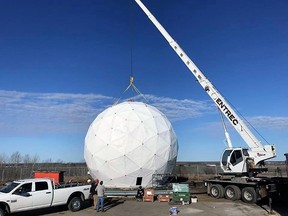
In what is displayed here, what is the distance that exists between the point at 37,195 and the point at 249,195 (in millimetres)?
12765

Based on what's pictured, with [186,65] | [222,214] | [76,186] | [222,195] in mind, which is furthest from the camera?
[186,65]

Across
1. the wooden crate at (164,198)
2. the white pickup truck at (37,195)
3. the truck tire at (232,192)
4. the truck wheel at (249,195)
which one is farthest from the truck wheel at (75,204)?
the truck wheel at (249,195)

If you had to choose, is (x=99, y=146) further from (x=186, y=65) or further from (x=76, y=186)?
(x=186, y=65)

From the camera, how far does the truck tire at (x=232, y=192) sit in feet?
66.7

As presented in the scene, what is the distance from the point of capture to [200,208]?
682 inches

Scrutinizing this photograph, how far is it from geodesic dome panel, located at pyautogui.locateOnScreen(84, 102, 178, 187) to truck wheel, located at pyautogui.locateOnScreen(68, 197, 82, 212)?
6.81 metres

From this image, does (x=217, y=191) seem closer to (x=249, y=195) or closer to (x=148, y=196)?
(x=249, y=195)

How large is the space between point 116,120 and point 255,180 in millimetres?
11442

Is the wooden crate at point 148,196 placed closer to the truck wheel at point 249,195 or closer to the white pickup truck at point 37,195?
the white pickup truck at point 37,195

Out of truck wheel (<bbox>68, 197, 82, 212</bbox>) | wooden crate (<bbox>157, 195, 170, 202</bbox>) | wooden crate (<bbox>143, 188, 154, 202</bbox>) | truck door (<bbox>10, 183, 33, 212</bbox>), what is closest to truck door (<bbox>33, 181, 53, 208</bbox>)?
truck door (<bbox>10, 183, 33, 212</bbox>)

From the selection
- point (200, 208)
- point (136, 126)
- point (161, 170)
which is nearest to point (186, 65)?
point (136, 126)

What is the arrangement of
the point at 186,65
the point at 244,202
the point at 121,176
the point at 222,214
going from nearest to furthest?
the point at 222,214
the point at 244,202
the point at 121,176
the point at 186,65

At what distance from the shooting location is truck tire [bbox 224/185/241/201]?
20328 mm

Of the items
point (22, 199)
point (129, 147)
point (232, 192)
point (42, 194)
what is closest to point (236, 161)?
point (232, 192)
